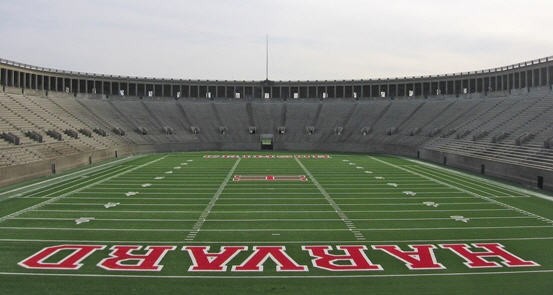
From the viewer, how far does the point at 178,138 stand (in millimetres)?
67188

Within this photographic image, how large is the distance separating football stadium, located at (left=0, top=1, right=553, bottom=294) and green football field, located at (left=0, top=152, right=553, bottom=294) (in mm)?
75

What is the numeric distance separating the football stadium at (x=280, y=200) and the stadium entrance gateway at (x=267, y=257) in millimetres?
79

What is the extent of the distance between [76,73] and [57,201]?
53.5 m

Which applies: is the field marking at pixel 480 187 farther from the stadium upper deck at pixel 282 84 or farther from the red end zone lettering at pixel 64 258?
the stadium upper deck at pixel 282 84

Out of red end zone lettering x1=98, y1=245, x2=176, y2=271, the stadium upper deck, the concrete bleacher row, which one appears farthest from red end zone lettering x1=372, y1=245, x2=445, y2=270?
the stadium upper deck

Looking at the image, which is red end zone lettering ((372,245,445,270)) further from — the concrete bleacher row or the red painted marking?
the concrete bleacher row

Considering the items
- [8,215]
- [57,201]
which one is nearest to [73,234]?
[8,215]

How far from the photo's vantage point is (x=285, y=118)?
7756cm

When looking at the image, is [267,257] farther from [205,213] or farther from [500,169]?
[500,169]

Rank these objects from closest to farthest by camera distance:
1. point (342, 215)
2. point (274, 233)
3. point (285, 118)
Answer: point (274, 233) → point (342, 215) → point (285, 118)

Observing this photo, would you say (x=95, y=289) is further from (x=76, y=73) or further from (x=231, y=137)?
(x=76, y=73)

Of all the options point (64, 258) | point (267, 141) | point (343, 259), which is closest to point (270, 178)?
point (343, 259)

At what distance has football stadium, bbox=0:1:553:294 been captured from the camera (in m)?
12.5

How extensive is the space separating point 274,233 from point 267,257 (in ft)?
9.80
